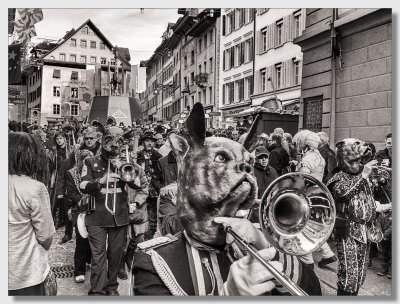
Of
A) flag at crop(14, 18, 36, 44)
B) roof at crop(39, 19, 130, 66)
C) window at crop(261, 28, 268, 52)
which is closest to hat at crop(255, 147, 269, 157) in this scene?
window at crop(261, 28, 268, 52)

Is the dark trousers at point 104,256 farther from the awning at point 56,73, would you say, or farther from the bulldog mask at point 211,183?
the bulldog mask at point 211,183

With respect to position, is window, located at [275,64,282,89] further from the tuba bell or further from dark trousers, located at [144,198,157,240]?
the tuba bell

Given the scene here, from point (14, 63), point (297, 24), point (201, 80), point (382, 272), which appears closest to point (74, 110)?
point (14, 63)

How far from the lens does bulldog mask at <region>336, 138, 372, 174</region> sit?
3.12 meters

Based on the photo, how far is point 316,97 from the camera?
14.1 feet

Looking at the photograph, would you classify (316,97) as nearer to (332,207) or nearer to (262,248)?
(332,207)

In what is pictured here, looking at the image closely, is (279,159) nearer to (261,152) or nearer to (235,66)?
(261,152)

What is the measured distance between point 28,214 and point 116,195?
1086 mm

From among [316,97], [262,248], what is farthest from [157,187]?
[262,248]

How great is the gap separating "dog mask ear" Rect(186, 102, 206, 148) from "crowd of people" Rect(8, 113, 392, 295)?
1.51ft

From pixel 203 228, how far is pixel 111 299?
179cm

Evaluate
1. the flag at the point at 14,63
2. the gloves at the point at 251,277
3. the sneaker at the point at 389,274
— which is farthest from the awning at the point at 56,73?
the sneaker at the point at 389,274

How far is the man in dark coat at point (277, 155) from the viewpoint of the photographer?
390 centimetres

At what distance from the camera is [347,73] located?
407cm
